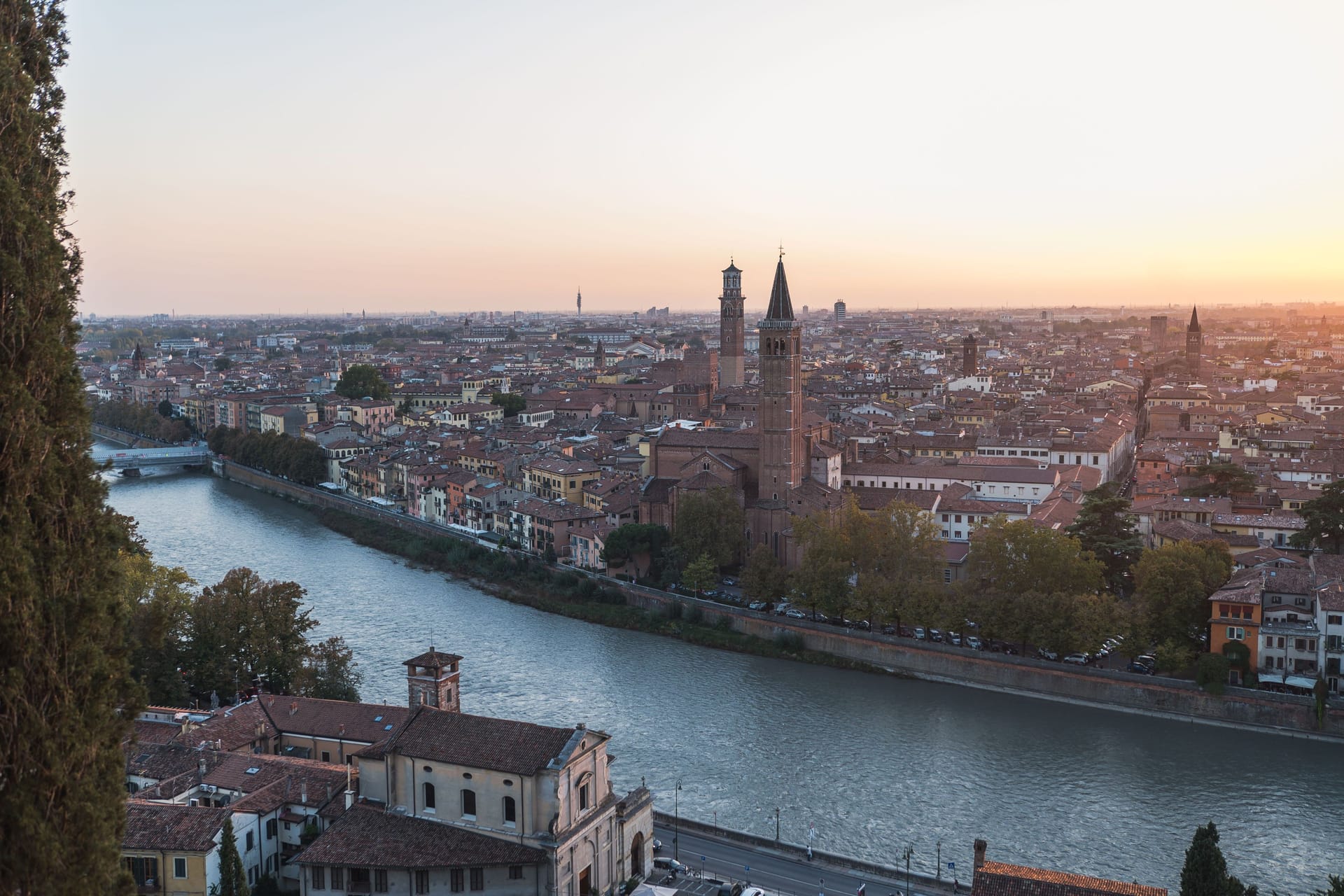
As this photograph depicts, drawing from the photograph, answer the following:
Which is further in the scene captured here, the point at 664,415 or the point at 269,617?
the point at 664,415

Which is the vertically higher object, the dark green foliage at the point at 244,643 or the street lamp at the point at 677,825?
the dark green foliage at the point at 244,643

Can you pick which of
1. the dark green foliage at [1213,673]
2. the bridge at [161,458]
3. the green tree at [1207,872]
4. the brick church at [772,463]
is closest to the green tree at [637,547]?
the brick church at [772,463]

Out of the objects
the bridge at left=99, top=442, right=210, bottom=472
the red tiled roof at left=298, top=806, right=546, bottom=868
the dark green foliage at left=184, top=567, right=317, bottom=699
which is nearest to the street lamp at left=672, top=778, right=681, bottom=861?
the red tiled roof at left=298, top=806, right=546, bottom=868

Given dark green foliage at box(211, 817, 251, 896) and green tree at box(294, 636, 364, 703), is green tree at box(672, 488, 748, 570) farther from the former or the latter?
dark green foliage at box(211, 817, 251, 896)

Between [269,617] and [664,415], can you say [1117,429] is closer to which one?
[664,415]

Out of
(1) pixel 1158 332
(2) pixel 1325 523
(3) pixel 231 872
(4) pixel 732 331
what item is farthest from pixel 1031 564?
(1) pixel 1158 332

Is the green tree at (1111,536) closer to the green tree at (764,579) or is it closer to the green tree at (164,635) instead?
the green tree at (764,579)

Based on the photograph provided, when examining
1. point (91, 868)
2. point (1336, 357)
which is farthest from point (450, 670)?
point (1336, 357)
